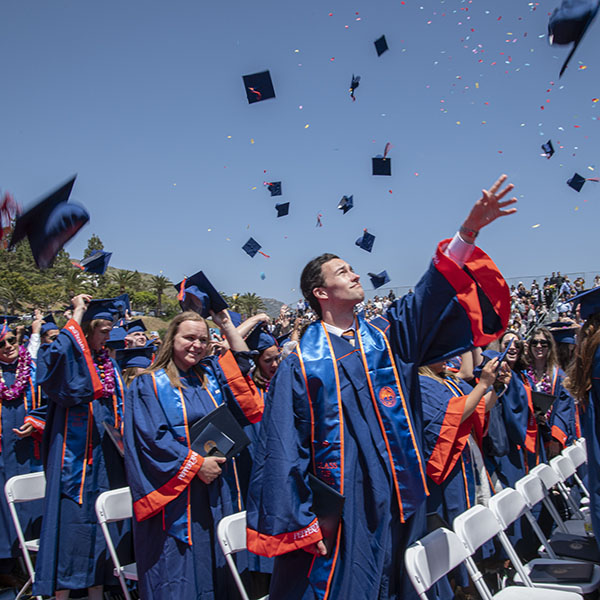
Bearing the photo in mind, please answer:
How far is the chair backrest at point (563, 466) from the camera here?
4.31m

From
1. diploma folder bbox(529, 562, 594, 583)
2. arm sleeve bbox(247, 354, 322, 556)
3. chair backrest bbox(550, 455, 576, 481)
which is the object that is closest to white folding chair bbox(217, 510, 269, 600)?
arm sleeve bbox(247, 354, 322, 556)

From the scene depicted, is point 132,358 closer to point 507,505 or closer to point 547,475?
point 507,505

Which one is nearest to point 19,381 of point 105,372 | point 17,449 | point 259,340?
point 17,449

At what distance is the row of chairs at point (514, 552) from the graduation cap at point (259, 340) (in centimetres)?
204

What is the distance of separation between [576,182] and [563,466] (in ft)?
17.7

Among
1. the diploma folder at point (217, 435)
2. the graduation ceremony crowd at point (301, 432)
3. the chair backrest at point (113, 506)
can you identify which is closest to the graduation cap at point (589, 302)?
the graduation ceremony crowd at point (301, 432)

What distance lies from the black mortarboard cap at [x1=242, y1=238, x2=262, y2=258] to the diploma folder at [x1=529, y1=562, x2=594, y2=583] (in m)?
6.01

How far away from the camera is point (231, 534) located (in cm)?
306

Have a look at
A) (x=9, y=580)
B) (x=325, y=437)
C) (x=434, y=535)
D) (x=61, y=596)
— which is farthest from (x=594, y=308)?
(x=9, y=580)

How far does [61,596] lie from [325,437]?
2.98 m

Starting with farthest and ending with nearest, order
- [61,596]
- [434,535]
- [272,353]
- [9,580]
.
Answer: [9,580] < [272,353] < [61,596] < [434,535]

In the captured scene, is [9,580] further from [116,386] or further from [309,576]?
[309,576]

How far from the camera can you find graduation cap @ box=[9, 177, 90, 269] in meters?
2.87

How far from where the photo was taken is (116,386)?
4586 millimetres
